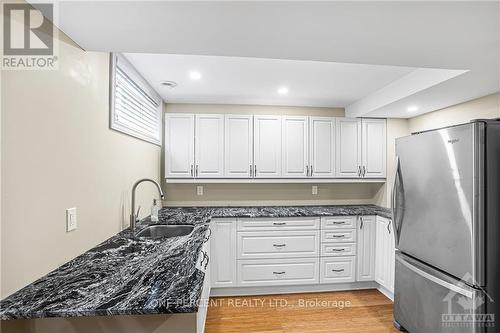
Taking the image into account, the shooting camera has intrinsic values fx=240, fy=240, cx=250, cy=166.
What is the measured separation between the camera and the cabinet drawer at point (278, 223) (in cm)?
289

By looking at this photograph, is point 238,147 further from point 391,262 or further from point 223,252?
point 391,262

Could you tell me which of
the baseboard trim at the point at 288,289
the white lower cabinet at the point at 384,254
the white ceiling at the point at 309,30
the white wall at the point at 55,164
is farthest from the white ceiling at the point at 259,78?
the baseboard trim at the point at 288,289

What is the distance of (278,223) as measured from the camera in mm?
2930

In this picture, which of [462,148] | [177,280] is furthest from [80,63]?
[462,148]

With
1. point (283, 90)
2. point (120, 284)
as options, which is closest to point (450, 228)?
point (283, 90)

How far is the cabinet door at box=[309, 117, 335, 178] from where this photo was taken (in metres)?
3.30

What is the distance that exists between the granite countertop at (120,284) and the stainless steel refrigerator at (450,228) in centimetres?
175

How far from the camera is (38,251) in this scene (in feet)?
3.66

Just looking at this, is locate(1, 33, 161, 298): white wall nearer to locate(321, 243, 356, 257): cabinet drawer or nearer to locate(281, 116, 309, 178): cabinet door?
locate(281, 116, 309, 178): cabinet door

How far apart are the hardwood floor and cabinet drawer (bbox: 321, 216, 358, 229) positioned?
820 mm

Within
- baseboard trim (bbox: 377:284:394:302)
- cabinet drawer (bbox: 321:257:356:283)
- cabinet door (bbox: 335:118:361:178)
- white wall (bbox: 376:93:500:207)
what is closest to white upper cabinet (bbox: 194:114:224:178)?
cabinet door (bbox: 335:118:361:178)

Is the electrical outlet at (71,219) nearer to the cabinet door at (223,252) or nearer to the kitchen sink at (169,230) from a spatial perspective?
the kitchen sink at (169,230)

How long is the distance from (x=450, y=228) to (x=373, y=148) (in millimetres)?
1844

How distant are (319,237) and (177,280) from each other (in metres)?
2.18
